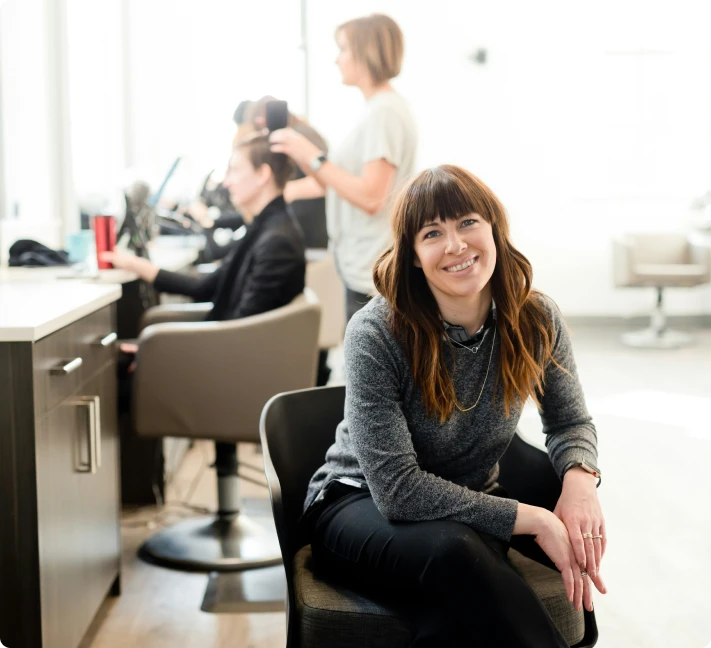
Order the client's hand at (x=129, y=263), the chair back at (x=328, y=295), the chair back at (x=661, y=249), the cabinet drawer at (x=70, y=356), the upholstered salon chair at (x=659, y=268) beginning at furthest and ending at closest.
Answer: the chair back at (x=661, y=249)
the upholstered salon chair at (x=659, y=268)
the chair back at (x=328, y=295)
the client's hand at (x=129, y=263)
the cabinet drawer at (x=70, y=356)

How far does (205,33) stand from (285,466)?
544 centimetres

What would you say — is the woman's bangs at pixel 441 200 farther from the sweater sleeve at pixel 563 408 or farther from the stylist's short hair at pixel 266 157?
the stylist's short hair at pixel 266 157

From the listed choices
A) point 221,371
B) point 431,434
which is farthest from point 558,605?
point 221,371

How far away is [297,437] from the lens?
163 cm

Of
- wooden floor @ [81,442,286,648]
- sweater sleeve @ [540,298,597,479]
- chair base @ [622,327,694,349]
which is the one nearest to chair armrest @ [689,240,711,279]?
chair base @ [622,327,694,349]

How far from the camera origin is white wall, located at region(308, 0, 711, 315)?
24.7 feet

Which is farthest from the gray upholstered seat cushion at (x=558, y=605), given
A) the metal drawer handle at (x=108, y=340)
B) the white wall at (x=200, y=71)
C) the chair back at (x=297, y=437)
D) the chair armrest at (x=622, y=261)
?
the chair armrest at (x=622, y=261)

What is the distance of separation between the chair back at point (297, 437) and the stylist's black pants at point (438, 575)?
12 cm

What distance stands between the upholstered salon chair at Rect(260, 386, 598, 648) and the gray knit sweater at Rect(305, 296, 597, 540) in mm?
56

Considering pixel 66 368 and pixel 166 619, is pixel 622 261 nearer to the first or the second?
pixel 166 619

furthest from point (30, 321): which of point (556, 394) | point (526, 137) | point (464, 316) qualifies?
point (526, 137)

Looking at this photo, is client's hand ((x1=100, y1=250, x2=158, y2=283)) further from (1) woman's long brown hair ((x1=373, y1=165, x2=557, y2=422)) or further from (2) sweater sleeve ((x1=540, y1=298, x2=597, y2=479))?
(2) sweater sleeve ((x1=540, y1=298, x2=597, y2=479))

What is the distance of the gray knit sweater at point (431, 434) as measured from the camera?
4.55 ft

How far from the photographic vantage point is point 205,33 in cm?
648
